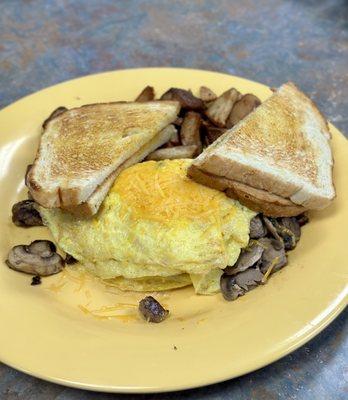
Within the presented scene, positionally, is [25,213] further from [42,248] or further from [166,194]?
[166,194]

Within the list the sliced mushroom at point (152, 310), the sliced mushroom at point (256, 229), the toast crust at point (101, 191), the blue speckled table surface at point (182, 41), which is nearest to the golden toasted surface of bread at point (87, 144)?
the toast crust at point (101, 191)

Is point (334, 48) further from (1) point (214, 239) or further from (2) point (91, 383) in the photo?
(2) point (91, 383)

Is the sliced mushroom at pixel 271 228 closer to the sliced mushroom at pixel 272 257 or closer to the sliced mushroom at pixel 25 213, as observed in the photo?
the sliced mushroom at pixel 272 257

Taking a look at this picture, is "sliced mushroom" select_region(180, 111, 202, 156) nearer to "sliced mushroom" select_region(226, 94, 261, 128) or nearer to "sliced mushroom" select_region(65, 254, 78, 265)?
"sliced mushroom" select_region(226, 94, 261, 128)

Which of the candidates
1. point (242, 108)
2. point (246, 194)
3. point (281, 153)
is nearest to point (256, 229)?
point (246, 194)

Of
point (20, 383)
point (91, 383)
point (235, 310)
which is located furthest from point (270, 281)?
point (20, 383)

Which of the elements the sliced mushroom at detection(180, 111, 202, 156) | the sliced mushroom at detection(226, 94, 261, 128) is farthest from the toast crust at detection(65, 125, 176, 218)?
the sliced mushroom at detection(226, 94, 261, 128)
